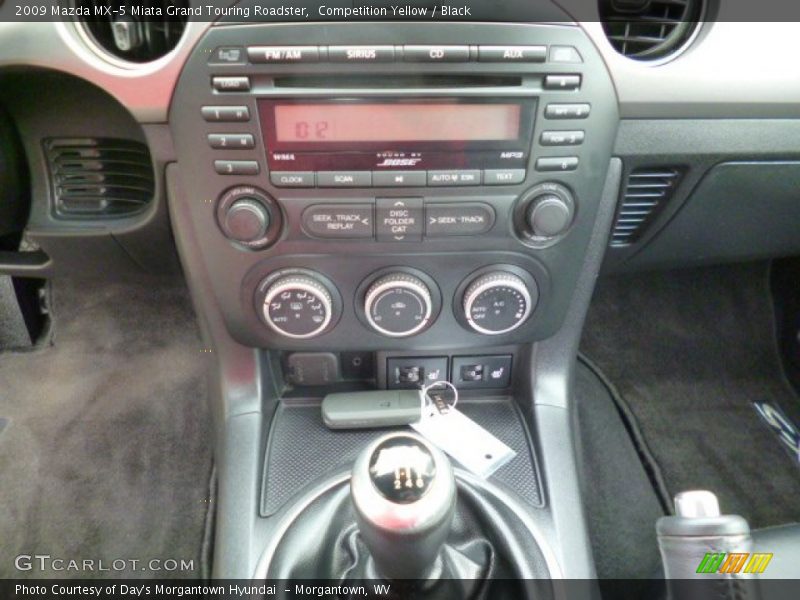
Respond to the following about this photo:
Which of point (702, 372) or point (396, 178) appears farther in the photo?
point (702, 372)

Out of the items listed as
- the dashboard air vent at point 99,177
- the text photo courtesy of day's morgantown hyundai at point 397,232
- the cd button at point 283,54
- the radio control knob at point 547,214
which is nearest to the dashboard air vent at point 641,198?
the text photo courtesy of day's morgantown hyundai at point 397,232

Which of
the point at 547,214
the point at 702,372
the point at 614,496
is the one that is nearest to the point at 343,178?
the point at 547,214

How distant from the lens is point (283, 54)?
76cm

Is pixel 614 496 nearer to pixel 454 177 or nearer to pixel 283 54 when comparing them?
pixel 454 177

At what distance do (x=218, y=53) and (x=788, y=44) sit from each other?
75cm

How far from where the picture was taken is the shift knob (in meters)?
0.63

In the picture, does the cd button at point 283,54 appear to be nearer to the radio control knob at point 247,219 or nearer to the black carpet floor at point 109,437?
the radio control knob at point 247,219

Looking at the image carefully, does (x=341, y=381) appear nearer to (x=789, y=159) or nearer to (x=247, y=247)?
(x=247, y=247)

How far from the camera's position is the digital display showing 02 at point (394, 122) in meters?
0.79

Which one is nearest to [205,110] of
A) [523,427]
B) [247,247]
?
[247,247]

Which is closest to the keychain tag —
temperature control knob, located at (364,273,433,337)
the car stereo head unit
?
temperature control knob, located at (364,273,433,337)

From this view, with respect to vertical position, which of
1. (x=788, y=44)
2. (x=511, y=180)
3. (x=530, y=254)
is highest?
(x=788, y=44)

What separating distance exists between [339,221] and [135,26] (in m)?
0.35

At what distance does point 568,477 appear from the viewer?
3.10ft
